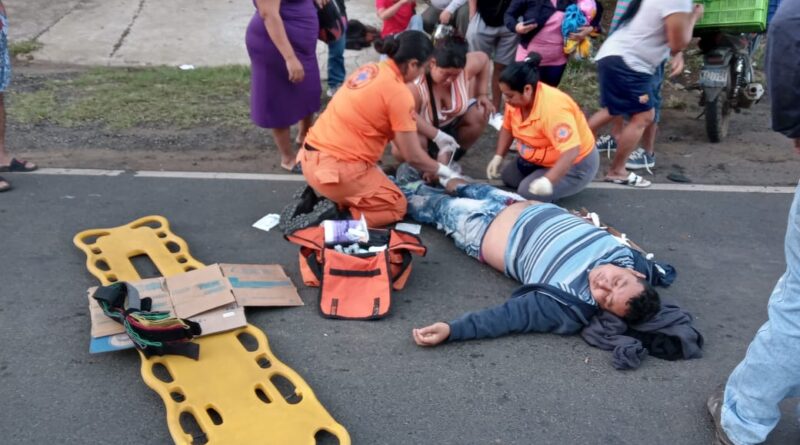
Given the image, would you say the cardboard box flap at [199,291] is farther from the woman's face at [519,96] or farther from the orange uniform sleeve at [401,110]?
the woman's face at [519,96]

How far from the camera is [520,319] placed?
10.3 feet

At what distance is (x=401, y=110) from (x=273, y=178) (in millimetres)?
1384

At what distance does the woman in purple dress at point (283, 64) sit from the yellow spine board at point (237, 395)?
2055mm

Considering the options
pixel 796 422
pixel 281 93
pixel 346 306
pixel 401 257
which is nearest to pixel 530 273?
pixel 401 257

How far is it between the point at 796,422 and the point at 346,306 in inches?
75.3

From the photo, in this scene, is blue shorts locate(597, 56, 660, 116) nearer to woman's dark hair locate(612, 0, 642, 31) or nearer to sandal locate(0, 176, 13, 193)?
woman's dark hair locate(612, 0, 642, 31)

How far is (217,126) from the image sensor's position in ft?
18.9

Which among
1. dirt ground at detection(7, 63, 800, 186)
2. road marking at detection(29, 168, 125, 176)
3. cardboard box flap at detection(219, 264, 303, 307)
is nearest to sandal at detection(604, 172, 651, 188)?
dirt ground at detection(7, 63, 800, 186)

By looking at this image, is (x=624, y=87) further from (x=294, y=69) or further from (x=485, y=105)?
(x=294, y=69)

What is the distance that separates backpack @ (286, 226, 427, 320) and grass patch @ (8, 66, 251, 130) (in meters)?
2.60

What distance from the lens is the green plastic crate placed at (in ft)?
16.6

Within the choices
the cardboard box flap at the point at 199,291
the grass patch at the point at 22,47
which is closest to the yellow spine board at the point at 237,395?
the cardboard box flap at the point at 199,291

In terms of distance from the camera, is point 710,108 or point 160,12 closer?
point 710,108

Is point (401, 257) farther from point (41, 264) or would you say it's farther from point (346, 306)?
point (41, 264)
